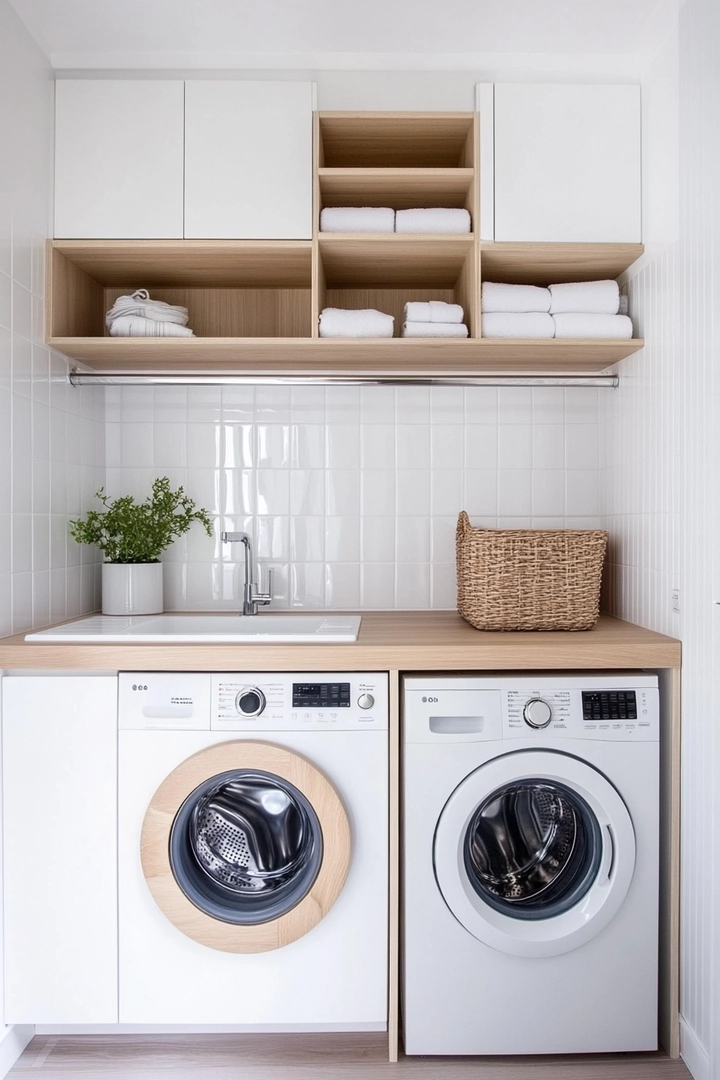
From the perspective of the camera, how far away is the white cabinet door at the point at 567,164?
2.09 metres

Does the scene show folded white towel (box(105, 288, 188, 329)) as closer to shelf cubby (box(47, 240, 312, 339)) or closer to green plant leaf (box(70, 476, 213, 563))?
shelf cubby (box(47, 240, 312, 339))

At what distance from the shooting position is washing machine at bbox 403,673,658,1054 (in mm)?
1755

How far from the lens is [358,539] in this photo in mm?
2510

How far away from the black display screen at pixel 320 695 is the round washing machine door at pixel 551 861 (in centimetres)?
33

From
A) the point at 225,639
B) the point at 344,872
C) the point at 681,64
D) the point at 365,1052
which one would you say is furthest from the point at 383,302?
the point at 365,1052

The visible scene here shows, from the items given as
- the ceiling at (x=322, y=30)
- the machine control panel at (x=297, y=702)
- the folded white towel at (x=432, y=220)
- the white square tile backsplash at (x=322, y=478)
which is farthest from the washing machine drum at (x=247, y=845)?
the ceiling at (x=322, y=30)

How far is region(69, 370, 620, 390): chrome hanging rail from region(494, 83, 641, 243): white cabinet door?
0.40 m

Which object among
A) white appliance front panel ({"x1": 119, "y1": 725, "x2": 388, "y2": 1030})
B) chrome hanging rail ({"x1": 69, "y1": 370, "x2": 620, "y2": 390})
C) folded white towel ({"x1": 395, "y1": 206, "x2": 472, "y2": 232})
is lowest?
white appliance front panel ({"x1": 119, "y1": 725, "x2": 388, "y2": 1030})

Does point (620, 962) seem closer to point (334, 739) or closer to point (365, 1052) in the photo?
point (365, 1052)

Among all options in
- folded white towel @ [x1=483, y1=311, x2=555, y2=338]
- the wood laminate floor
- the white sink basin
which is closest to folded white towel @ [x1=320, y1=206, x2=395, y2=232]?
folded white towel @ [x1=483, y1=311, x2=555, y2=338]

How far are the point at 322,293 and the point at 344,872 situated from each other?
158cm

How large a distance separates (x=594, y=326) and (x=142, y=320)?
→ 48.9 inches

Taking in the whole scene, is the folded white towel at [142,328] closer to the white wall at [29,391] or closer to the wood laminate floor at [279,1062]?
the white wall at [29,391]

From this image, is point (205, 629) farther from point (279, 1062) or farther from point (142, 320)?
point (279, 1062)
